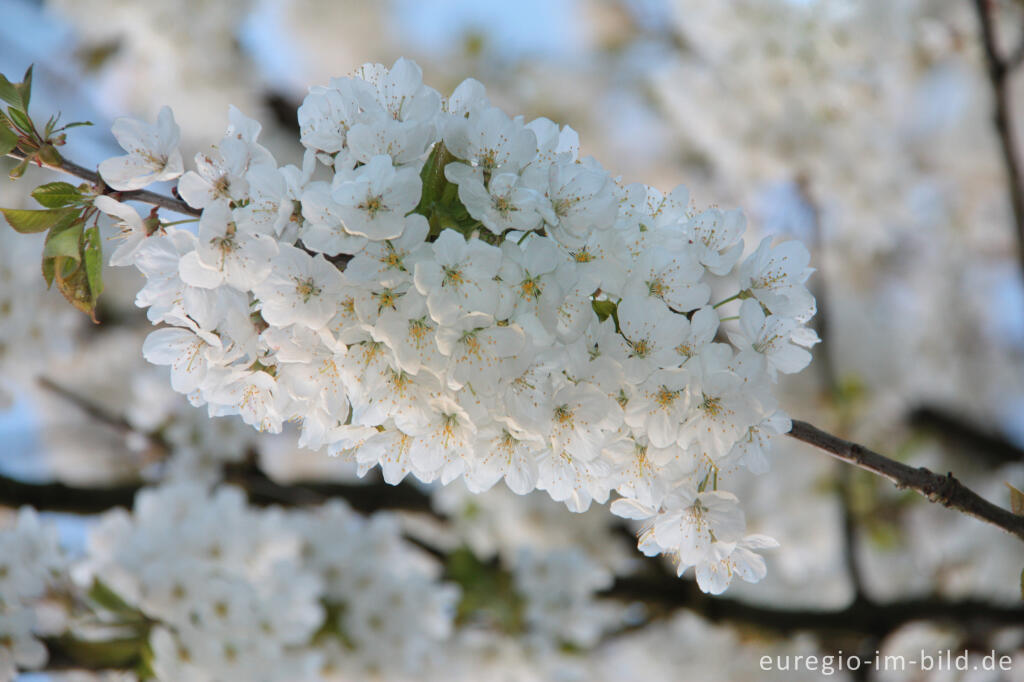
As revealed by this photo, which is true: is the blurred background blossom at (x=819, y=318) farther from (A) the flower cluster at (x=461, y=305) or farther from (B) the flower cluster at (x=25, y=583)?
(A) the flower cluster at (x=461, y=305)

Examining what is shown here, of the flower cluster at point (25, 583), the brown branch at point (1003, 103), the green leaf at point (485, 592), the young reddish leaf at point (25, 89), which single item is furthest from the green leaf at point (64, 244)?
the brown branch at point (1003, 103)

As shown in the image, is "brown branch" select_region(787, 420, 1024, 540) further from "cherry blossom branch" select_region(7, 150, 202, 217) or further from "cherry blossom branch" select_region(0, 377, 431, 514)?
"cherry blossom branch" select_region(0, 377, 431, 514)

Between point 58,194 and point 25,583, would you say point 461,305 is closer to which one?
point 58,194

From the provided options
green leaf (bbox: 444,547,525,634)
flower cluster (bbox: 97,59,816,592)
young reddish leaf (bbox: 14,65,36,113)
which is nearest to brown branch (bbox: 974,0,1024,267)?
flower cluster (bbox: 97,59,816,592)

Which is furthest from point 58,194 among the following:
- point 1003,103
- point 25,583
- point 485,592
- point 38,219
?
point 1003,103

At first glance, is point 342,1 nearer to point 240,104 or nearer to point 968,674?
point 240,104
